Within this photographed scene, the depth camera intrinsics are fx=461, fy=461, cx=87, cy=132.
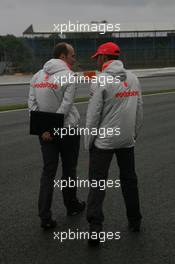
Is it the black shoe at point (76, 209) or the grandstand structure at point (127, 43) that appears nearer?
the black shoe at point (76, 209)

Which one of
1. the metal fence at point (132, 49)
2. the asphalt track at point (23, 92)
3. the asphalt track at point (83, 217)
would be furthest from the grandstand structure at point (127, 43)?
the asphalt track at point (83, 217)

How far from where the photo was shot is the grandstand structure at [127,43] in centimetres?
5728

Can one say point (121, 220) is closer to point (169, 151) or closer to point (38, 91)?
point (38, 91)

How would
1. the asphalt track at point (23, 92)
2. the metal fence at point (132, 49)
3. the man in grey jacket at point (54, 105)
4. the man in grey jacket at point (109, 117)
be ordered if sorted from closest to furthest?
the man in grey jacket at point (109, 117)
the man in grey jacket at point (54, 105)
the asphalt track at point (23, 92)
the metal fence at point (132, 49)

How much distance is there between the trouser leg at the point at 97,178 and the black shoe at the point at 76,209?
30.1 inches

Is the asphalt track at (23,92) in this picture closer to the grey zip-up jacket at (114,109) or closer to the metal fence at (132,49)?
the grey zip-up jacket at (114,109)

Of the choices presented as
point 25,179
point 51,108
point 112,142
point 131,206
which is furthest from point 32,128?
point 25,179

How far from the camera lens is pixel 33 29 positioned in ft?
189

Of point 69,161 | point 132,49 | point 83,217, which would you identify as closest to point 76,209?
point 83,217

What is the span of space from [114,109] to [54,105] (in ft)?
2.25

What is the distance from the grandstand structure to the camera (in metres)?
57.3

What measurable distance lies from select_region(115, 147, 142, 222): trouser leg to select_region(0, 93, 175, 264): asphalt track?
230 mm

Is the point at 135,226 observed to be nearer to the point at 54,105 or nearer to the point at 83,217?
the point at 83,217

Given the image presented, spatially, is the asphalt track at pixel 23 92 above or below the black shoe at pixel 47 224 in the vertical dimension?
below
